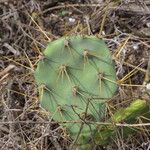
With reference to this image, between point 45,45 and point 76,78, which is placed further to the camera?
point 45,45

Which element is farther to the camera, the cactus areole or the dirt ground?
the dirt ground

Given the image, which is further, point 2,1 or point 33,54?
point 2,1

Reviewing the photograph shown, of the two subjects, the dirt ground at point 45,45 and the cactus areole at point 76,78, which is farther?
the dirt ground at point 45,45

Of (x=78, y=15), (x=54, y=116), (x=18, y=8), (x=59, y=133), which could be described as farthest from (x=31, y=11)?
(x=54, y=116)

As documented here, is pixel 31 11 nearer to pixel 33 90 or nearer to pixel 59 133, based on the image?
pixel 33 90
